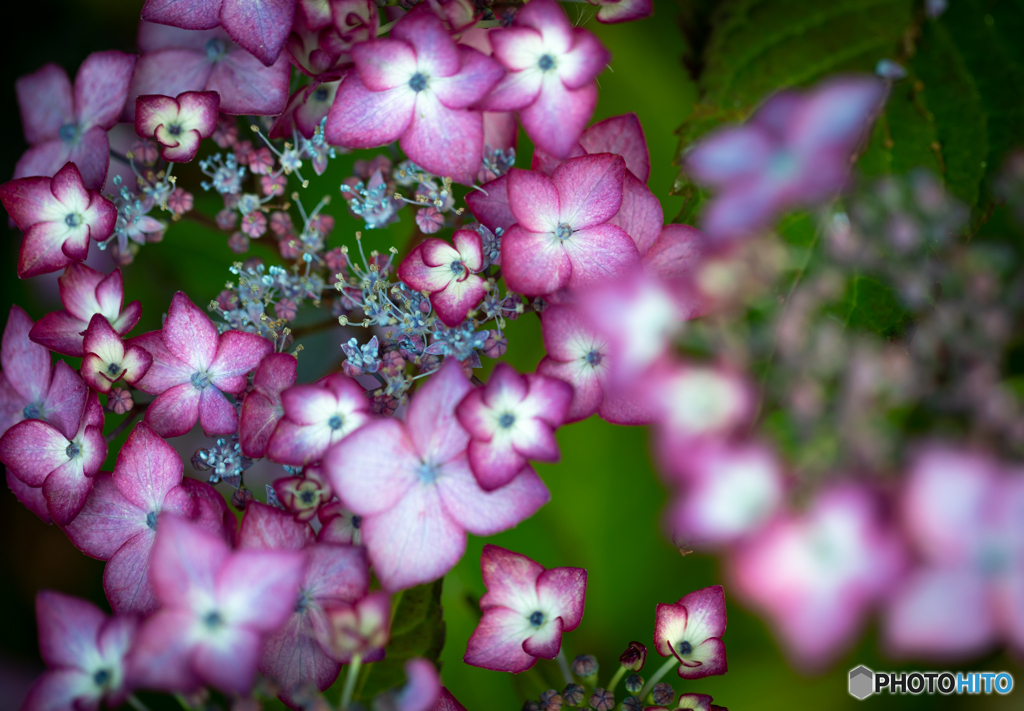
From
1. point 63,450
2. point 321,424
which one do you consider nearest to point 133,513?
point 63,450

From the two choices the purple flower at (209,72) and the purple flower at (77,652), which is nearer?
the purple flower at (77,652)

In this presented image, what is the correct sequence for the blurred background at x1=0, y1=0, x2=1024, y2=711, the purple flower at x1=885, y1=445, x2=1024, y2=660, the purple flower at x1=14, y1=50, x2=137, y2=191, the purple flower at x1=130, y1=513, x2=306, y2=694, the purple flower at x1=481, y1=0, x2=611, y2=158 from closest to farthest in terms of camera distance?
1. the purple flower at x1=885, y1=445, x2=1024, y2=660
2. the purple flower at x1=130, y1=513, x2=306, y2=694
3. the purple flower at x1=481, y1=0, x2=611, y2=158
4. the purple flower at x1=14, y1=50, x2=137, y2=191
5. the blurred background at x1=0, y1=0, x2=1024, y2=711

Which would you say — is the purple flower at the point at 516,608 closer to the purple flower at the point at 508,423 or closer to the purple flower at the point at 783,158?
the purple flower at the point at 508,423

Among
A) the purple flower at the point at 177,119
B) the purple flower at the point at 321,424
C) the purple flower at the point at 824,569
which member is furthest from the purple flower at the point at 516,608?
the purple flower at the point at 177,119

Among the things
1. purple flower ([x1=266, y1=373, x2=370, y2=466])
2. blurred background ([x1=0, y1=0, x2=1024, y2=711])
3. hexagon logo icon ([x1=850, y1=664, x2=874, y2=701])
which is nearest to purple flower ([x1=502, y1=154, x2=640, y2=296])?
purple flower ([x1=266, y1=373, x2=370, y2=466])

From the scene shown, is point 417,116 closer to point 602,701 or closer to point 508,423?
point 508,423

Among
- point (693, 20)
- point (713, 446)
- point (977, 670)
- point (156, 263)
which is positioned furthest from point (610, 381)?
point (156, 263)

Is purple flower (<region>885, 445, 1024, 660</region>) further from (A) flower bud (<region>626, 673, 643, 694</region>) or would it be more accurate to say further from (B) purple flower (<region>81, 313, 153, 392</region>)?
(B) purple flower (<region>81, 313, 153, 392</region>)

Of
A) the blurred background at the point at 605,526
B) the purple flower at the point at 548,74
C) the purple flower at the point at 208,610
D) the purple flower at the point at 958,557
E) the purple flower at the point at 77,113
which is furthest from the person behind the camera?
the blurred background at the point at 605,526
